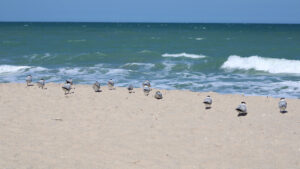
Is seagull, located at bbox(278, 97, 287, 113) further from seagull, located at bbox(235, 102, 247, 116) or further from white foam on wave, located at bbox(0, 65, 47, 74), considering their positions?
white foam on wave, located at bbox(0, 65, 47, 74)

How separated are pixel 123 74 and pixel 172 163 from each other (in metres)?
15.0

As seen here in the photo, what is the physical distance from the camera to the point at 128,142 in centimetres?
891

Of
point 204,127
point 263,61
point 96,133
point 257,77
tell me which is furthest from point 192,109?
point 263,61

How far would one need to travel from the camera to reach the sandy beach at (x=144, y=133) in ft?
25.3

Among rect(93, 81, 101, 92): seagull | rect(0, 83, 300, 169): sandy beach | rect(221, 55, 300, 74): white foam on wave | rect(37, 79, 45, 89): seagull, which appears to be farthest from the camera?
rect(221, 55, 300, 74): white foam on wave

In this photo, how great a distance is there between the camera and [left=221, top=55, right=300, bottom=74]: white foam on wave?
23.9m

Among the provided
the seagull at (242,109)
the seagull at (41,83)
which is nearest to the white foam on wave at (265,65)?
the seagull at (242,109)

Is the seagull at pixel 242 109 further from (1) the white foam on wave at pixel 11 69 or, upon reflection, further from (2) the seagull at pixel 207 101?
(1) the white foam on wave at pixel 11 69

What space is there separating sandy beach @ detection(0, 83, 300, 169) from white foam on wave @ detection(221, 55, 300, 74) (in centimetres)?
1041

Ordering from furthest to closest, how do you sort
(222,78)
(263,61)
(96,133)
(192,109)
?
(263,61)
(222,78)
(192,109)
(96,133)

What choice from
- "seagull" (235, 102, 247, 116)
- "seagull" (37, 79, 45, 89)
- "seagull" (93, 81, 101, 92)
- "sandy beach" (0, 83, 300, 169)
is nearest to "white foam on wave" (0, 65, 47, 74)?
"seagull" (37, 79, 45, 89)

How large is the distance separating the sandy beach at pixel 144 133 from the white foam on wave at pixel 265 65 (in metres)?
10.4

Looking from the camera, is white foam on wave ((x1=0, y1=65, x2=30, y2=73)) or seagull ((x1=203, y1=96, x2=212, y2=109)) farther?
white foam on wave ((x1=0, y1=65, x2=30, y2=73))

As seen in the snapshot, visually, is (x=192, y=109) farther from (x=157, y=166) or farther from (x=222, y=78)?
(x=222, y=78)
